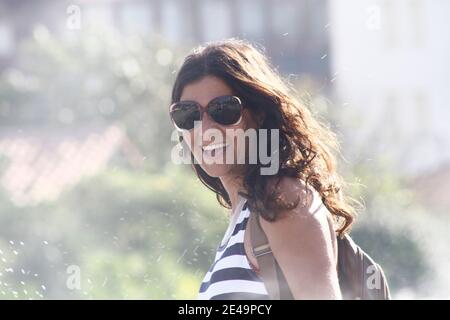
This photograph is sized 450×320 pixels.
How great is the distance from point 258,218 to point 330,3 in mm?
1902

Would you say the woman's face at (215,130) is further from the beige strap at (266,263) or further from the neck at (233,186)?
the beige strap at (266,263)

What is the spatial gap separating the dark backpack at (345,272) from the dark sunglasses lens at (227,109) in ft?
0.64

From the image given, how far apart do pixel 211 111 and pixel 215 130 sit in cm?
4

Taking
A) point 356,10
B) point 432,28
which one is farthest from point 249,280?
point 432,28

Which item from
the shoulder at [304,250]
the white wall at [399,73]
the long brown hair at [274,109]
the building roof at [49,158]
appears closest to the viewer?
the shoulder at [304,250]

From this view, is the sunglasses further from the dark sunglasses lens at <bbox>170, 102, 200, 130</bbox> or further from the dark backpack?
the dark backpack

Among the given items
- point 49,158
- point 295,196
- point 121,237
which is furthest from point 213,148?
point 49,158

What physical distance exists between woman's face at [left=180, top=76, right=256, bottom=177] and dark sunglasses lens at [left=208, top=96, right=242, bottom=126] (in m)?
0.01

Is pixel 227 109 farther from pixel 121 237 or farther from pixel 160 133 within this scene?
pixel 160 133

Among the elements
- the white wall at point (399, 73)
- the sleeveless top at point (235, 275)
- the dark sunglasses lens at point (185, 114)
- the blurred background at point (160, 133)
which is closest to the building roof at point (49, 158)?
the blurred background at point (160, 133)

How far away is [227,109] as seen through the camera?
1301mm

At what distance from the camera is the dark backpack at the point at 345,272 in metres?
1.15

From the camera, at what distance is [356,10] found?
9.49ft
